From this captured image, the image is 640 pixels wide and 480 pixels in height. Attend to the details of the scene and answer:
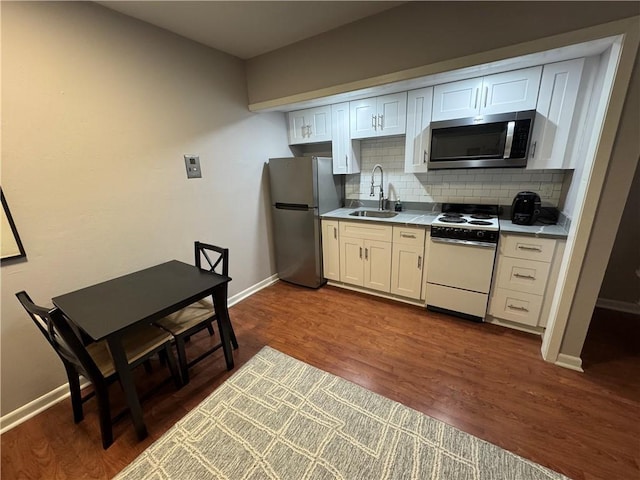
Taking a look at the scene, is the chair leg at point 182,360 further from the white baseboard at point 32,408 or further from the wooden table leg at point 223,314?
the white baseboard at point 32,408

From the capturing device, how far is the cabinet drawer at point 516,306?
2.22 metres

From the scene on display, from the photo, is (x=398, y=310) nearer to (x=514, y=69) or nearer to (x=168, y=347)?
(x=168, y=347)

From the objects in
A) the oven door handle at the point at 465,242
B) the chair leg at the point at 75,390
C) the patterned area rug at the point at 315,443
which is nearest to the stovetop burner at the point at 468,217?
the oven door handle at the point at 465,242

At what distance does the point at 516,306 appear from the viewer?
229cm

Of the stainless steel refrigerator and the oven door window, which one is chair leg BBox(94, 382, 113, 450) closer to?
the stainless steel refrigerator

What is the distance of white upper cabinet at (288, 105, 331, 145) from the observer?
3.09 meters

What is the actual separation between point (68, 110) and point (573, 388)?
386 cm

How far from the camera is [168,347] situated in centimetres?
172

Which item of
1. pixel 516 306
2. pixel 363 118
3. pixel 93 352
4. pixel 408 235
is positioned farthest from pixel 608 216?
pixel 93 352

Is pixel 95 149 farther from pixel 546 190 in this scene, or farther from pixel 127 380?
pixel 546 190

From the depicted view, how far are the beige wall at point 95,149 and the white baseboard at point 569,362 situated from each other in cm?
310

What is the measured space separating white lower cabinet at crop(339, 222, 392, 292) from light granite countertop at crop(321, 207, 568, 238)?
0.25 ft

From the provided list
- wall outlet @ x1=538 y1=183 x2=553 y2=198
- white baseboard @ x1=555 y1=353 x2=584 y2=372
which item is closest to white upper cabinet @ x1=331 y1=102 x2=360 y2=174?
wall outlet @ x1=538 y1=183 x2=553 y2=198

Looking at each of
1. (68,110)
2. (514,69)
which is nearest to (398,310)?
(514,69)
